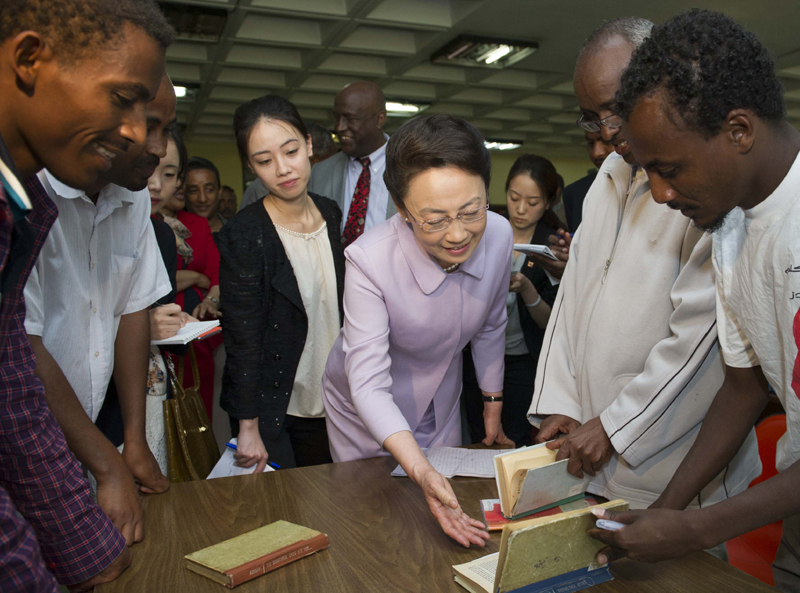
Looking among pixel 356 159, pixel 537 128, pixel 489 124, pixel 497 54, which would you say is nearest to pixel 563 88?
pixel 497 54

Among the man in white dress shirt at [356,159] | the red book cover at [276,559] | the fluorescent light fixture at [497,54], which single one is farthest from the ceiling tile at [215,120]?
the red book cover at [276,559]

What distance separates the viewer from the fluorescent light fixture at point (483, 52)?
6.25 meters

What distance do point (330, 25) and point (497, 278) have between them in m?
4.79

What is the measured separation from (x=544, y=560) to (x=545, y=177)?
250 cm

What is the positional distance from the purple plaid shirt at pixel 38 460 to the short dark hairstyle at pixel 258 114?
1.17 metres

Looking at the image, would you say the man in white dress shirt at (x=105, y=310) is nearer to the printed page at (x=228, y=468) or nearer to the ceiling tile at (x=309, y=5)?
the printed page at (x=228, y=468)

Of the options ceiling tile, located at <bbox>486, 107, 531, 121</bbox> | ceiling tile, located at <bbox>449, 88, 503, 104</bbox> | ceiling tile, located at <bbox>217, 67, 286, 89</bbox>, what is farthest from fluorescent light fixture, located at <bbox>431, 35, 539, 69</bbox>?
ceiling tile, located at <bbox>486, 107, 531, 121</bbox>

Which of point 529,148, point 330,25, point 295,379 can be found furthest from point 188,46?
point 529,148

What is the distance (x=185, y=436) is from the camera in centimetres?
177

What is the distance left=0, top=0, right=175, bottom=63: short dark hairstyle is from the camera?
83cm

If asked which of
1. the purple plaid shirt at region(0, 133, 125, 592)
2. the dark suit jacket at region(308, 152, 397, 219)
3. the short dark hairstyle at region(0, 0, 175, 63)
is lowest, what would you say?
the purple plaid shirt at region(0, 133, 125, 592)

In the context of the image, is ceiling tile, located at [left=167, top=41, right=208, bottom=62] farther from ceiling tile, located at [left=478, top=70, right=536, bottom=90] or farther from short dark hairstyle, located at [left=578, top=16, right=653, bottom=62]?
short dark hairstyle, located at [left=578, top=16, right=653, bottom=62]

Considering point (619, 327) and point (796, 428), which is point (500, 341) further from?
point (796, 428)

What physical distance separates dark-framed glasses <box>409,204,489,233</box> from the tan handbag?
84 cm
